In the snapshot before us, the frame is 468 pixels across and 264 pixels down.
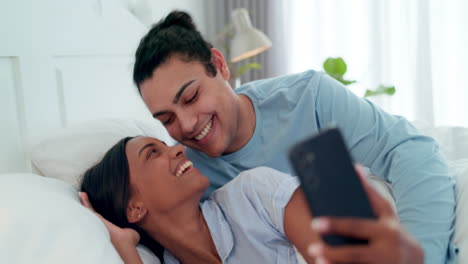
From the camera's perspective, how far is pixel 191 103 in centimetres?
129

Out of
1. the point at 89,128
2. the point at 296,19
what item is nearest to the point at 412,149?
the point at 89,128

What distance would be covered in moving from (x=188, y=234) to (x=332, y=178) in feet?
2.75

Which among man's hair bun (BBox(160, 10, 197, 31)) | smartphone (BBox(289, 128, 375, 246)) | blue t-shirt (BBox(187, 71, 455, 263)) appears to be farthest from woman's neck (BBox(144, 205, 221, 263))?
smartphone (BBox(289, 128, 375, 246))

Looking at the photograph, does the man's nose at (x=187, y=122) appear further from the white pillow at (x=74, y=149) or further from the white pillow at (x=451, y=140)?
the white pillow at (x=451, y=140)

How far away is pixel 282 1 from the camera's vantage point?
134 inches

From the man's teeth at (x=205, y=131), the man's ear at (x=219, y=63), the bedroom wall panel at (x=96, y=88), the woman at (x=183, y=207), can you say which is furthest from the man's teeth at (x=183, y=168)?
the bedroom wall panel at (x=96, y=88)

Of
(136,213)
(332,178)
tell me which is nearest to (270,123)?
(136,213)

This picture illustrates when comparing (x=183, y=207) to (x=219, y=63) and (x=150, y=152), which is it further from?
(x=219, y=63)

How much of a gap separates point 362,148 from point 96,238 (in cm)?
72

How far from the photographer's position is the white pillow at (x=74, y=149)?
1351mm

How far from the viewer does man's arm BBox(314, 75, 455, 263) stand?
3.55 feet

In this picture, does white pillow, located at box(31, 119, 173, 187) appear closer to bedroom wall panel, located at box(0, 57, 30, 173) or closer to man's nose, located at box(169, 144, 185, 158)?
bedroom wall panel, located at box(0, 57, 30, 173)

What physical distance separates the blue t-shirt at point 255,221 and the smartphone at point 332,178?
0.61 m

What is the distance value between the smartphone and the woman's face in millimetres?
757
